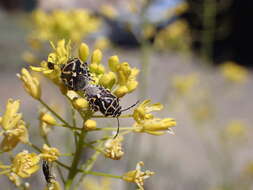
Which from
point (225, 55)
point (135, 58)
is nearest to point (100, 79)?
point (135, 58)

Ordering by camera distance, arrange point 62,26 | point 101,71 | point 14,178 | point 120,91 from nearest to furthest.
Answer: point 14,178, point 120,91, point 101,71, point 62,26

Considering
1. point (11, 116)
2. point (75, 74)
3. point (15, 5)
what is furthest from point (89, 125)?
point (15, 5)

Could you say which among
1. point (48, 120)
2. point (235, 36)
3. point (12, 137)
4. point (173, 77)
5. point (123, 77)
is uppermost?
point (235, 36)

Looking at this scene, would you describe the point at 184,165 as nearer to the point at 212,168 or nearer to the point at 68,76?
the point at 212,168

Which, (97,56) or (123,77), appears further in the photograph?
(97,56)

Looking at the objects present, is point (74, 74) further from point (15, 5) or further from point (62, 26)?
point (15, 5)

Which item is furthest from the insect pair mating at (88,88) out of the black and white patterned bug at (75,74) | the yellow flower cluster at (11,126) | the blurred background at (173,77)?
the blurred background at (173,77)

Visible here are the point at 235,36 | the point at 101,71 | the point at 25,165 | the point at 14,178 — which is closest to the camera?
the point at 25,165

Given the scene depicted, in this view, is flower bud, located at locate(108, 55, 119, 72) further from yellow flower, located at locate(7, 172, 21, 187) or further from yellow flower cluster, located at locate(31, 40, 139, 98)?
yellow flower, located at locate(7, 172, 21, 187)
